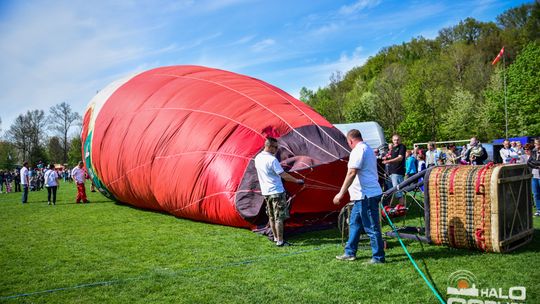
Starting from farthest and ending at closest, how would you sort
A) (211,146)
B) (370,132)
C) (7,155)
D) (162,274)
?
(7,155), (370,132), (211,146), (162,274)

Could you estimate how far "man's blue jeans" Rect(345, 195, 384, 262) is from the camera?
4.75 meters

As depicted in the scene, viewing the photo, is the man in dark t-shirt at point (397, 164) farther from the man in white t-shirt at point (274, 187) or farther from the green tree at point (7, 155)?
the green tree at point (7, 155)

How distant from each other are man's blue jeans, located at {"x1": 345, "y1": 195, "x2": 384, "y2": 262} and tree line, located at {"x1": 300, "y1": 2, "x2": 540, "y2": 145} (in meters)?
31.6

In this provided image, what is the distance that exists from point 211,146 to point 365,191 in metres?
3.62

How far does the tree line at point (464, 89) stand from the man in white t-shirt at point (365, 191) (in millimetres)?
31595

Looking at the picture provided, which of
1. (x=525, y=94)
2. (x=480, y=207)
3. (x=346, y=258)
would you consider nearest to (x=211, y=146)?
(x=346, y=258)

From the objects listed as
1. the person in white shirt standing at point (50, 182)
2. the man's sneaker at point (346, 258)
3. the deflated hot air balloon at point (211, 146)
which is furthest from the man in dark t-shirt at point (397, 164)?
the person in white shirt standing at point (50, 182)

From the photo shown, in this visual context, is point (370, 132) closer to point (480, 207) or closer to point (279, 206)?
point (279, 206)

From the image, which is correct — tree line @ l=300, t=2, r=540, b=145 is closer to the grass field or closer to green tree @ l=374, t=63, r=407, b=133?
green tree @ l=374, t=63, r=407, b=133

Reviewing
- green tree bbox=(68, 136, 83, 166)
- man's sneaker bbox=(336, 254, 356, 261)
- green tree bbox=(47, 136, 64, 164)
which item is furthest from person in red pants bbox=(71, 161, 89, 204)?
green tree bbox=(47, 136, 64, 164)

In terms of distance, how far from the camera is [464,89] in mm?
42188

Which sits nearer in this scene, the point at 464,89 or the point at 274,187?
the point at 274,187

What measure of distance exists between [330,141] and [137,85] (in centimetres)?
555

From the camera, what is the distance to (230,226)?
24.4ft
